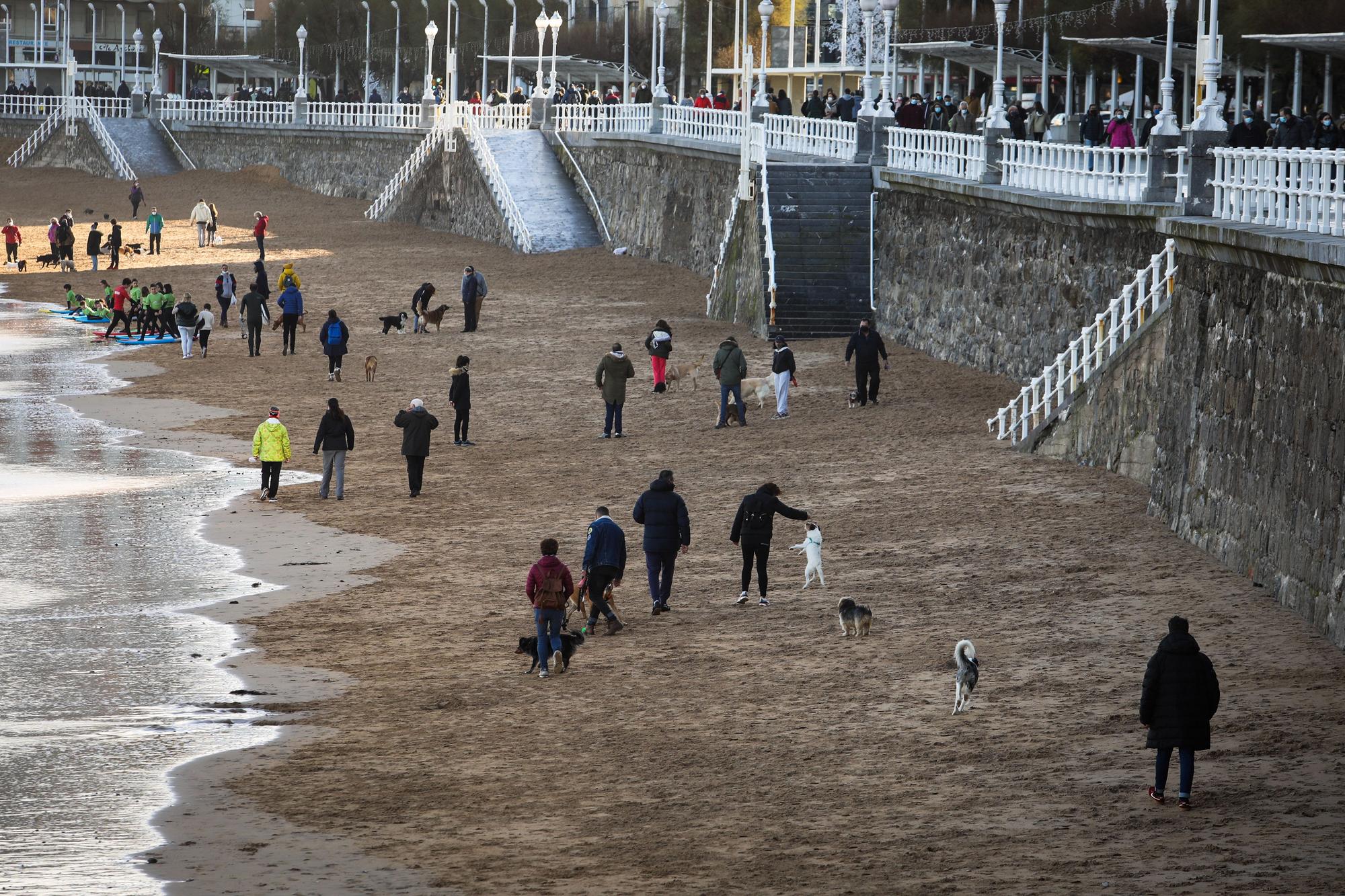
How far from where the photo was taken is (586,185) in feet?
165

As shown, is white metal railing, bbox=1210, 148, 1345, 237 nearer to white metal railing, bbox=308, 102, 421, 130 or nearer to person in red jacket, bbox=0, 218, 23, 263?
person in red jacket, bbox=0, 218, 23, 263

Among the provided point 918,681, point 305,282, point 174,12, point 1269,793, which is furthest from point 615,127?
point 174,12

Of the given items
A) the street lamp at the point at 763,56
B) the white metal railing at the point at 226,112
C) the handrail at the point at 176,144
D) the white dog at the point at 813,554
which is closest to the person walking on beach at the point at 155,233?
the white metal railing at the point at 226,112

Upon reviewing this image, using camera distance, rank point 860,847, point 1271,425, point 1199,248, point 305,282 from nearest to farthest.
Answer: point 860,847 → point 1271,425 → point 1199,248 → point 305,282

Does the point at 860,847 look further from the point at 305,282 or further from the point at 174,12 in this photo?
the point at 174,12

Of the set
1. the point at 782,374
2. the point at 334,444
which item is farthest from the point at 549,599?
the point at 782,374

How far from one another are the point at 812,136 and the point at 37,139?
127 feet

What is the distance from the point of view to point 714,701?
50.1 feet

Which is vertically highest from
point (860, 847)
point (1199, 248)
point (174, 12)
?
point (174, 12)

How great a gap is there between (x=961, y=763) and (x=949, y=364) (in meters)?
17.9

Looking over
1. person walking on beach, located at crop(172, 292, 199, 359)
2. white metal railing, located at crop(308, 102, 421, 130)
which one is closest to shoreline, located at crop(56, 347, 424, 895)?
person walking on beach, located at crop(172, 292, 199, 359)

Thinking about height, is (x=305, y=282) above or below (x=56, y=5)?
below

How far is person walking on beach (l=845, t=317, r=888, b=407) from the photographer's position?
27438 mm

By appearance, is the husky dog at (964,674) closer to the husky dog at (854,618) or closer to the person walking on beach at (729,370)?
the husky dog at (854,618)
